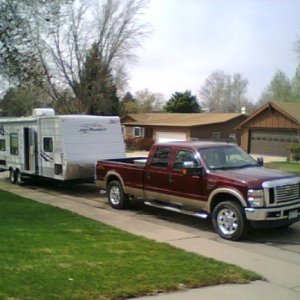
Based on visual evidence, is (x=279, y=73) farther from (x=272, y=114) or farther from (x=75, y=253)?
(x=75, y=253)

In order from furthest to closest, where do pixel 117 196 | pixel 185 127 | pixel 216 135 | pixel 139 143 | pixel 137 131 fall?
pixel 137 131 → pixel 139 143 → pixel 216 135 → pixel 185 127 → pixel 117 196

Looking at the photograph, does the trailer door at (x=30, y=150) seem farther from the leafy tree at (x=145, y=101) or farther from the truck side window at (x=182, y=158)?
the leafy tree at (x=145, y=101)

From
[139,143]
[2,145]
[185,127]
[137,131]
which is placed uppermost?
[185,127]

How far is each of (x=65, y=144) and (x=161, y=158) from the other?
18.1ft

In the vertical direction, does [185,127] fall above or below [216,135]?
above

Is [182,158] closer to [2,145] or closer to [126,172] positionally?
[126,172]

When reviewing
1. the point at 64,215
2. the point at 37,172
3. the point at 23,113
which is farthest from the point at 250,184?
the point at 23,113

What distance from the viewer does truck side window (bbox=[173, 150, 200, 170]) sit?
1137cm

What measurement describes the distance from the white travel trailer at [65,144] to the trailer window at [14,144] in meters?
0.14

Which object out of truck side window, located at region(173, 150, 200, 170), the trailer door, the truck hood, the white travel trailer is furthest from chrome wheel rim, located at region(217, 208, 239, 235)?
the trailer door

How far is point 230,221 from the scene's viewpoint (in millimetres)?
10172

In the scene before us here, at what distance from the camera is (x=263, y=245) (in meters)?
9.66

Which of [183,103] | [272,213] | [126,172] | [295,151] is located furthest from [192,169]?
[183,103]

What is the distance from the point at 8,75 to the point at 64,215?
8.13 meters
